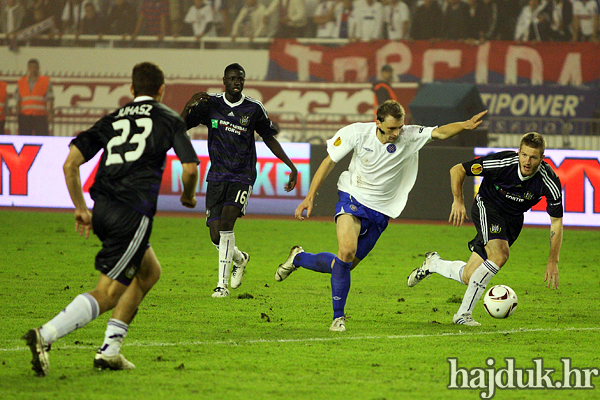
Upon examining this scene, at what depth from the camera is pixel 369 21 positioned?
862 inches

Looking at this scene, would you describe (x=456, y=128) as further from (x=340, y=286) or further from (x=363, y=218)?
(x=340, y=286)

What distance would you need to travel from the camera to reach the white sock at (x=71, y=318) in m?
4.51

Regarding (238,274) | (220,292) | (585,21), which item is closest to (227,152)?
(238,274)

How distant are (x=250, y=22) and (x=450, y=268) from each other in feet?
54.2

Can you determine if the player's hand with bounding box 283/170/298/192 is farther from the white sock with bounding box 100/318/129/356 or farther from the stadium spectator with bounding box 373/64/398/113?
the stadium spectator with bounding box 373/64/398/113

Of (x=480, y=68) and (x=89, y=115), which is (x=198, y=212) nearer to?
(x=89, y=115)

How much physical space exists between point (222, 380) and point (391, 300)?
3.50 m

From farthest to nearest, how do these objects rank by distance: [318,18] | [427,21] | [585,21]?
1. [318,18]
2. [427,21]
3. [585,21]

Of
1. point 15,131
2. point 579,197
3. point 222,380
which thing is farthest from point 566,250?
point 15,131

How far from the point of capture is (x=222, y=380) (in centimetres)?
477

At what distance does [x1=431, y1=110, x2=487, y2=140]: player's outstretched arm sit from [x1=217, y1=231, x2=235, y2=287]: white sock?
7.91 ft

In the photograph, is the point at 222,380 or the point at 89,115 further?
the point at 89,115

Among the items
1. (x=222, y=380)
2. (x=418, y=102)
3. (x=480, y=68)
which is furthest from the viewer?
(x=480, y=68)

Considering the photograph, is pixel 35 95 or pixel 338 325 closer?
pixel 338 325
